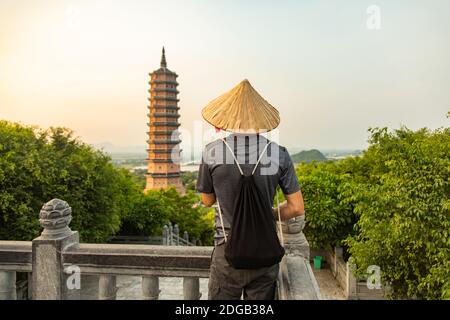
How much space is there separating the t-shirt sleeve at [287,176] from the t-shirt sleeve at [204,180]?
46 centimetres

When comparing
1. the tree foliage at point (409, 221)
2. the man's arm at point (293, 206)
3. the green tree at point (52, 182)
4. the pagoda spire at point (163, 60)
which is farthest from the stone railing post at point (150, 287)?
the pagoda spire at point (163, 60)

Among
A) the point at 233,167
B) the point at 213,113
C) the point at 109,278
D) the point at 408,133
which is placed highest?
the point at 408,133

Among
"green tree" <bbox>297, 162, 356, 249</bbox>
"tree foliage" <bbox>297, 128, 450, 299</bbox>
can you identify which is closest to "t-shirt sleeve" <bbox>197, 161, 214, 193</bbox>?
"tree foliage" <bbox>297, 128, 450, 299</bbox>

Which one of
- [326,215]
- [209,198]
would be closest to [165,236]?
[326,215]

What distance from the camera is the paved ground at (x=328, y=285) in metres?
11.8

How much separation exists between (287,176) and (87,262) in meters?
1.96

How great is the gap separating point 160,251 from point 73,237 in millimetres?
859

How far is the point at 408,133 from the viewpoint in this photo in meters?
15.2

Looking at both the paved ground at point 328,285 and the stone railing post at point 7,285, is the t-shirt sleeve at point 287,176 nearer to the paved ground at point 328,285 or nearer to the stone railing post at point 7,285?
the stone railing post at point 7,285

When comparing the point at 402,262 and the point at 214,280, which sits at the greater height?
the point at 214,280

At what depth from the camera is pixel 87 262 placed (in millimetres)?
2723

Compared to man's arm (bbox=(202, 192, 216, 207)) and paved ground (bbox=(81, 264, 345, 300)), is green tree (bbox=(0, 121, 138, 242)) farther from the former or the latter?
man's arm (bbox=(202, 192, 216, 207))

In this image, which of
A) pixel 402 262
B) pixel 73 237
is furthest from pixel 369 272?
pixel 73 237
